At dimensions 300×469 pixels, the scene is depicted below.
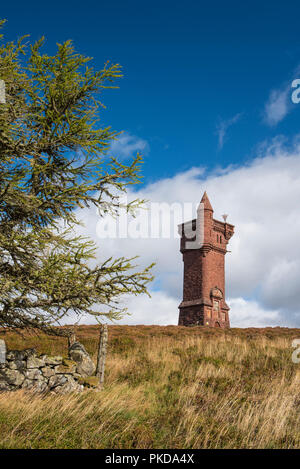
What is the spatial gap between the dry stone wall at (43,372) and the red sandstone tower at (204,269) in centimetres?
3026

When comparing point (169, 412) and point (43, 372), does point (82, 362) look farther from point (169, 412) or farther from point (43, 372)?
point (169, 412)

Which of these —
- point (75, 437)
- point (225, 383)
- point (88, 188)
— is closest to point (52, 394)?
point (75, 437)

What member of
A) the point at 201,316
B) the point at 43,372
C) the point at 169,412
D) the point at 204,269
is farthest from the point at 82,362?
the point at 204,269

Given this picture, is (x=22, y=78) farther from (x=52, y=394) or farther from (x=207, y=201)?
(x=207, y=201)

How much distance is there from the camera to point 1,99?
8.15 m

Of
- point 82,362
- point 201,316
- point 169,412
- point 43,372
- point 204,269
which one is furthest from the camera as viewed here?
point 204,269

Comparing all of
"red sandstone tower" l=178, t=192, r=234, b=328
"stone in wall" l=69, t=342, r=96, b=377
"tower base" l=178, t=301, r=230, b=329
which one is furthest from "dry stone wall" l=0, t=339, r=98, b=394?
"red sandstone tower" l=178, t=192, r=234, b=328

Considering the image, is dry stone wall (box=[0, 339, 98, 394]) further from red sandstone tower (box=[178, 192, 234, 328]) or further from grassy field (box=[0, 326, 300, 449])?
red sandstone tower (box=[178, 192, 234, 328])

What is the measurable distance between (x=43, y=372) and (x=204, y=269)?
107 ft

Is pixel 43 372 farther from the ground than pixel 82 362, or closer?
closer

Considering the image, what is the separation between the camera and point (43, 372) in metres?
9.34

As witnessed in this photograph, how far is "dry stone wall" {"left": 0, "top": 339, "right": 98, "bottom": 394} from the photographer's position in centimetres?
887

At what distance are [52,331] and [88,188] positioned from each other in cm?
352

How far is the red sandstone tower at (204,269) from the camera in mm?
40188
